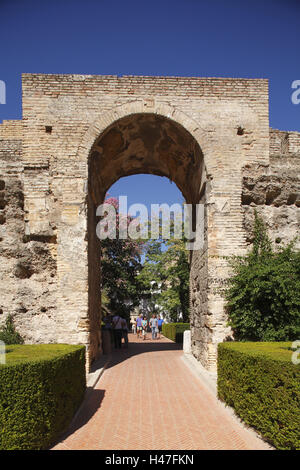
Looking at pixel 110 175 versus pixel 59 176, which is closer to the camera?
pixel 59 176

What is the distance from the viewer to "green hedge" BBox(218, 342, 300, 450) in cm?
382

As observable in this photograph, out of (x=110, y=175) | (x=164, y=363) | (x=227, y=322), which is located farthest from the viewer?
(x=110, y=175)

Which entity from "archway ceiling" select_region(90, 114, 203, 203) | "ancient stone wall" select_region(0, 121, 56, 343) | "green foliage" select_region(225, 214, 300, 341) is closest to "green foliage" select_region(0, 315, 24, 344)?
"ancient stone wall" select_region(0, 121, 56, 343)

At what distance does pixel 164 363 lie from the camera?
9352 mm

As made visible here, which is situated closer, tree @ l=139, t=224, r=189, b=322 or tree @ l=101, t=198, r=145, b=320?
tree @ l=139, t=224, r=189, b=322

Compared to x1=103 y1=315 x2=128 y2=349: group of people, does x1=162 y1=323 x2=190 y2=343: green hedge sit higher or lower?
lower

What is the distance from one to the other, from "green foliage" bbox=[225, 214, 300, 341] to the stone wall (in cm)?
42

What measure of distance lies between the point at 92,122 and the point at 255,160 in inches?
159

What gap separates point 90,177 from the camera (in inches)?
333

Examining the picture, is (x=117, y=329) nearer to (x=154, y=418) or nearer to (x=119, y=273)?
(x=154, y=418)

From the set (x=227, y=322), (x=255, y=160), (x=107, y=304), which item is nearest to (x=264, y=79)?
(x=255, y=160)

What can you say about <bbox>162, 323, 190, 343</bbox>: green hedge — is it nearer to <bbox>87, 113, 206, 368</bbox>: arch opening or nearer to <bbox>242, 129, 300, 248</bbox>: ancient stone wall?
<bbox>87, 113, 206, 368</bbox>: arch opening

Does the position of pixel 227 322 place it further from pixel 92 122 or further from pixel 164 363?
pixel 92 122

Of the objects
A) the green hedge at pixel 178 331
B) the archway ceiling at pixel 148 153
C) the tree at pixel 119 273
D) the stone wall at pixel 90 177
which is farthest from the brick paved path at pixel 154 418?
the tree at pixel 119 273
